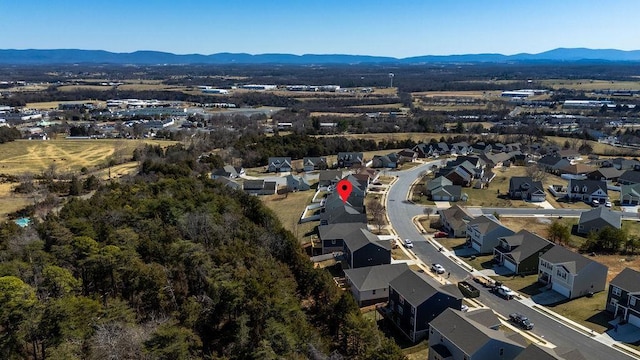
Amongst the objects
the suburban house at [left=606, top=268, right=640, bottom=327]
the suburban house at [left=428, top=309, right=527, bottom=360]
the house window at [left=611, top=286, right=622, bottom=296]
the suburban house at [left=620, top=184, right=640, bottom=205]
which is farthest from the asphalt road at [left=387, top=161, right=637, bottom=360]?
the suburban house at [left=620, top=184, right=640, bottom=205]

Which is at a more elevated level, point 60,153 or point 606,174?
point 606,174

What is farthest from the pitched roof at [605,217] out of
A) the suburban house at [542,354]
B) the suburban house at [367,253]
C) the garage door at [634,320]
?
the suburban house at [542,354]

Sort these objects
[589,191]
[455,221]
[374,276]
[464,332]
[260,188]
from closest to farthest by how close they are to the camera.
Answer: [464,332]
[374,276]
[455,221]
[589,191]
[260,188]

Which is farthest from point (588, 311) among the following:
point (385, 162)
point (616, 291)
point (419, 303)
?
point (385, 162)

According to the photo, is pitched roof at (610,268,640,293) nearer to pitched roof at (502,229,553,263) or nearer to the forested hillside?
pitched roof at (502,229,553,263)

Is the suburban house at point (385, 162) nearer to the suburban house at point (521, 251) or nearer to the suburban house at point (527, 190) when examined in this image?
the suburban house at point (527, 190)

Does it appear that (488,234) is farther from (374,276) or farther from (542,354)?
(542,354)
